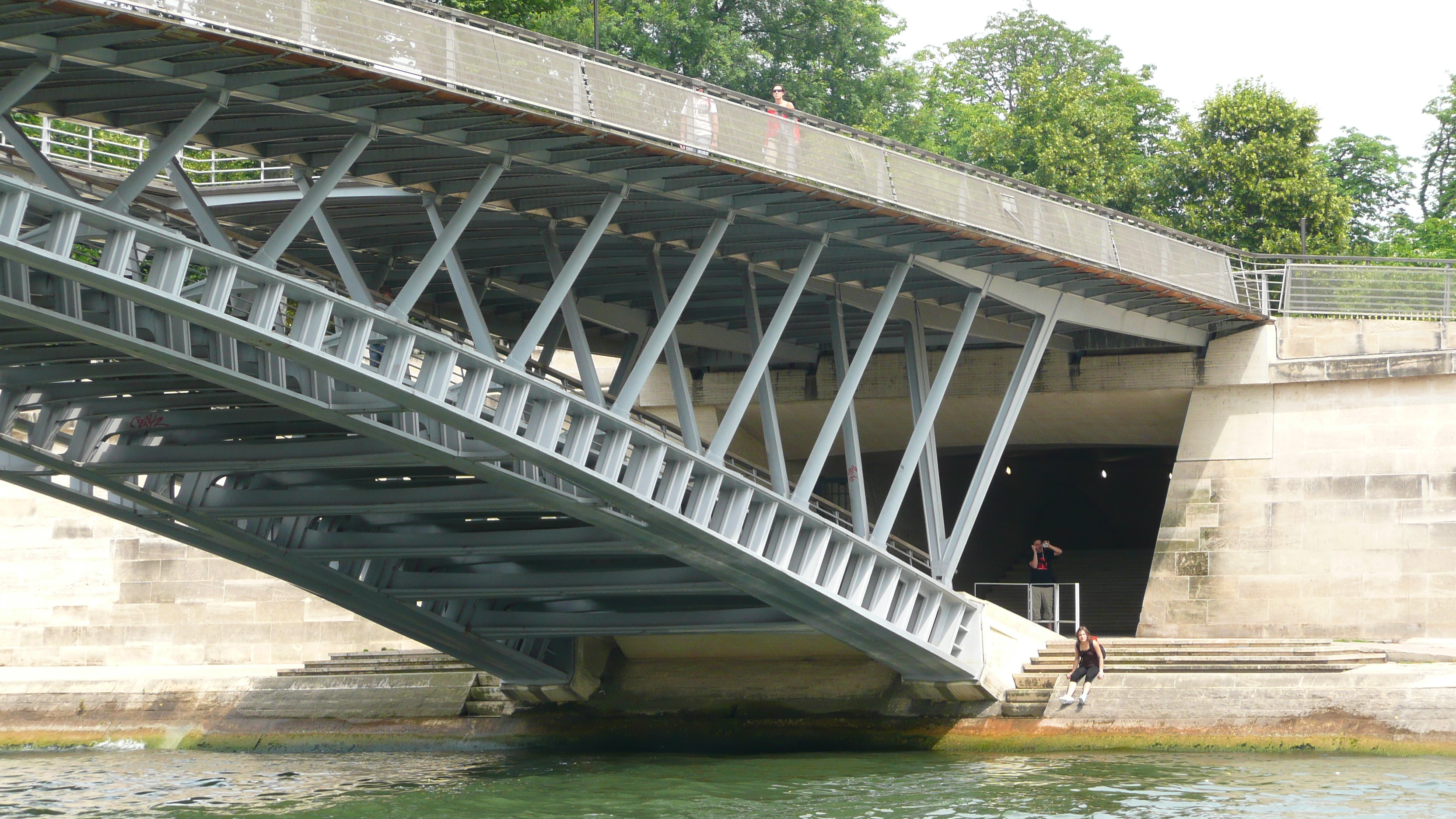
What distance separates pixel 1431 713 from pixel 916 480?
1647cm

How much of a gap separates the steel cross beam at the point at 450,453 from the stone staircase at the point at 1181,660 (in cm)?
97

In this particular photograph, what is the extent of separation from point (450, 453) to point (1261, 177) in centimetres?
2741

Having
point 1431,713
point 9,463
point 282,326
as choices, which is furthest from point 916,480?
point 282,326

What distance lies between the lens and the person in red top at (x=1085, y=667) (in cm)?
2270

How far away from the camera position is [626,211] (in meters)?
19.5

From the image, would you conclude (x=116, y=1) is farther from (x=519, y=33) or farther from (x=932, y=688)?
(x=932, y=688)

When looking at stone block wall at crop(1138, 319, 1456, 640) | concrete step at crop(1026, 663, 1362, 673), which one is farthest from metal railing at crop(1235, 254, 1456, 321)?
concrete step at crop(1026, 663, 1362, 673)

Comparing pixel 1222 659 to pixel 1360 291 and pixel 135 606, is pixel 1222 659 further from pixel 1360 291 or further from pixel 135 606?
pixel 135 606

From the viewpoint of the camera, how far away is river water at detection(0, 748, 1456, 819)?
16844 millimetres

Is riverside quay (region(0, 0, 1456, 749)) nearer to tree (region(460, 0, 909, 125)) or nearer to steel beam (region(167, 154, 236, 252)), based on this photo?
steel beam (region(167, 154, 236, 252))

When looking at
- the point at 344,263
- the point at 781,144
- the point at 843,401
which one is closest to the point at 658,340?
the point at 781,144

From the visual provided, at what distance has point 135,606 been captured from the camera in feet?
102

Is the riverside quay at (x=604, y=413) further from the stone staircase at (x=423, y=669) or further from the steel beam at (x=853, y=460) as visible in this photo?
the steel beam at (x=853, y=460)

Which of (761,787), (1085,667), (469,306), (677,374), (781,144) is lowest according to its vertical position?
(761,787)
